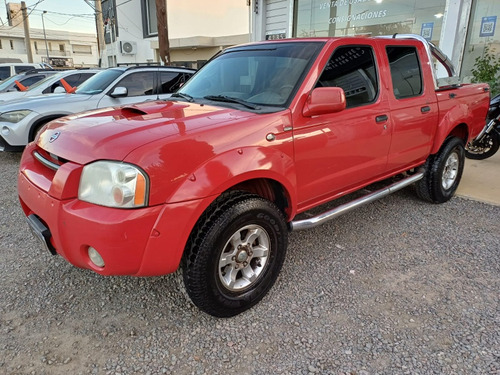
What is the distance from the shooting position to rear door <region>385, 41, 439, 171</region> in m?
3.55

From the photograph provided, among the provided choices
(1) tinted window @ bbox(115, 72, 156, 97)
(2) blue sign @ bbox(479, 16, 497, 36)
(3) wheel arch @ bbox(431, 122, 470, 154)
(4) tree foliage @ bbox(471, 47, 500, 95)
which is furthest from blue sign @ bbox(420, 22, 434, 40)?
(1) tinted window @ bbox(115, 72, 156, 97)

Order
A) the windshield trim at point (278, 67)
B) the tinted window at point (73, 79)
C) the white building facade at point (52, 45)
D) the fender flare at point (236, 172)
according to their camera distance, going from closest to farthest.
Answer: the fender flare at point (236, 172) < the windshield trim at point (278, 67) < the tinted window at point (73, 79) < the white building facade at point (52, 45)

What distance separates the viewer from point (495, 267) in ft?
10.4

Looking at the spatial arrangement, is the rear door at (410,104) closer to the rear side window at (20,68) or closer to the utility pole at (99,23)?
the rear side window at (20,68)

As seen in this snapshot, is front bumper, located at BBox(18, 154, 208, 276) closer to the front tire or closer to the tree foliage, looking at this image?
the front tire

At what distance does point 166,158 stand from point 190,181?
0.19 m

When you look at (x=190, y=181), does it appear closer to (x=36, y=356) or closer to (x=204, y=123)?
(x=204, y=123)

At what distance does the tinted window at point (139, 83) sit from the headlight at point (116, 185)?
5.15 metres

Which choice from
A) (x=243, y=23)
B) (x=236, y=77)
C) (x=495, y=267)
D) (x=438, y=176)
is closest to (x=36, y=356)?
(x=236, y=77)

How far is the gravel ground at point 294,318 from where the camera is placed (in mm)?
2166

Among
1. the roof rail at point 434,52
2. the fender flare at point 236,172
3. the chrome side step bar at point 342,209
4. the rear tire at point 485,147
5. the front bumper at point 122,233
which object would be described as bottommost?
the rear tire at point 485,147

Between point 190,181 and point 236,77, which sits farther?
point 236,77

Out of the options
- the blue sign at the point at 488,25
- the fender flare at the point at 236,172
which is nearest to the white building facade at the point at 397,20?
the blue sign at the point at 488,25

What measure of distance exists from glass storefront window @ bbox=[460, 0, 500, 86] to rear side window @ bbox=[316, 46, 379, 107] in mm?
5989
